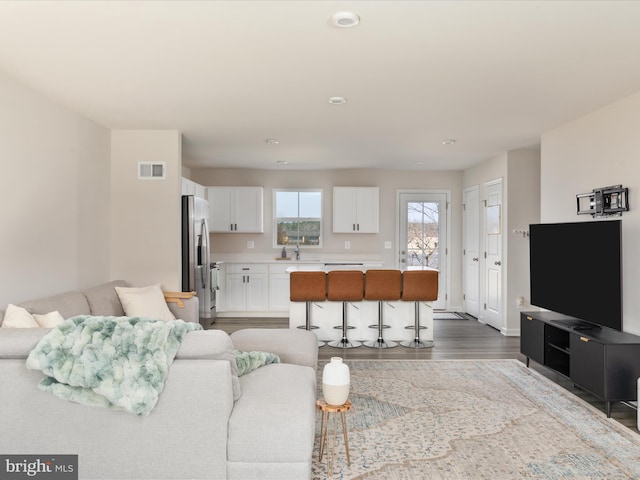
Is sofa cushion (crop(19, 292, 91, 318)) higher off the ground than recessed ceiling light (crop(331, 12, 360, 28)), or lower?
lower

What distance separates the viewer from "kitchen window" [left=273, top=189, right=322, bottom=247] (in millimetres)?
7828

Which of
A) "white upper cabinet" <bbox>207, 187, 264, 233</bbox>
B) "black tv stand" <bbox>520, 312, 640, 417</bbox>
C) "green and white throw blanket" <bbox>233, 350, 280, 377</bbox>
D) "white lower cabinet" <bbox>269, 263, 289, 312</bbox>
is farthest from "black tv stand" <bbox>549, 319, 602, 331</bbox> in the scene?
"white upper cabinet" <bbox>207, 187, 264, 233</bbox>

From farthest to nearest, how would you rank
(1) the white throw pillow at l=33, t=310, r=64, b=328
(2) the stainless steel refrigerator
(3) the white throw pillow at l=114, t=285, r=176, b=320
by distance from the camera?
(2) the stainless steel refrigerator
(3) the white throw pillow at l=114, t=285, r=176, b=320
(1) the white throw pillow at l=33, t=310, r=64, b=328

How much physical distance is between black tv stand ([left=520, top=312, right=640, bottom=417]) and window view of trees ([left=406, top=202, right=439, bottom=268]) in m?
3.60

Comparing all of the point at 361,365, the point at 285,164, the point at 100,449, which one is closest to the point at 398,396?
the point at 361,365

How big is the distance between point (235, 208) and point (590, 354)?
5658mm

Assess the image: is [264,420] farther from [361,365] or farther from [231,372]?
[361,365]

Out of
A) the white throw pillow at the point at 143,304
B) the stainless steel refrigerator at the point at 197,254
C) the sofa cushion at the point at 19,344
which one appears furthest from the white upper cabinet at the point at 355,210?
the sofa cushion at the point at 19,344

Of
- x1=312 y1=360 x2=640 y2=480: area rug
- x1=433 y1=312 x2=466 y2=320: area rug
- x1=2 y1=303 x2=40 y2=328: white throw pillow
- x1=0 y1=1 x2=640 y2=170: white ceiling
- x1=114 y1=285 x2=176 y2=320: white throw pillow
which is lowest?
x1=312 y1=360 x2=640 y2=480: area rug

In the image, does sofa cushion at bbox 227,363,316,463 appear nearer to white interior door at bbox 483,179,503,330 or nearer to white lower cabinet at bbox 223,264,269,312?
white interior door at bbox 483,179,503,330

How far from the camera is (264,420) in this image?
2.11 meters

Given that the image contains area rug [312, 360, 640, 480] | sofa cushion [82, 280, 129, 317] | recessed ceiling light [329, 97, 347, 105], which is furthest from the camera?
sofa cushion [82, 280, 129, 317]

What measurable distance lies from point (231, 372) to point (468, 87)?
2.77 metres

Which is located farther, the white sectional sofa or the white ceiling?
the white ceiling
